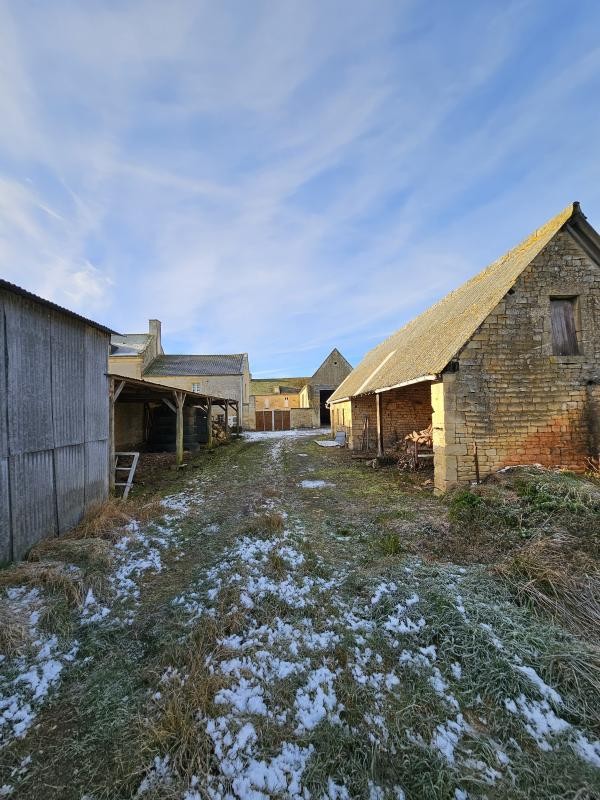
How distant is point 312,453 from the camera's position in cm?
1562

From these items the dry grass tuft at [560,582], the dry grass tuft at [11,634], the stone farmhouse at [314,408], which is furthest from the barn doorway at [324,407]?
the dry grass tuft at [11,634]

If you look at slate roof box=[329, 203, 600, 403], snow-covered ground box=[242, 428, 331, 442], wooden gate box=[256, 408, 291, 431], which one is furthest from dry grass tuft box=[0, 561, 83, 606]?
wooden gate box=[256, 408, 291, 431]

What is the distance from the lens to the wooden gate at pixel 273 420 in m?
32.2

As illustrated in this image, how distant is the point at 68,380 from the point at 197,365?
84.4ft

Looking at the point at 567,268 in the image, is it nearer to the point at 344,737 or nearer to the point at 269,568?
the point at 269,568

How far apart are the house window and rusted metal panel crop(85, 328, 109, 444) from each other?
10.2m

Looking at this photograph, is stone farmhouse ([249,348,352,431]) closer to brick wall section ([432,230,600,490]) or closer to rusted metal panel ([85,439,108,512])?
brick wall section ([432,230,600,490])

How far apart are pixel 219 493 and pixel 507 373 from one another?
24.5 feet

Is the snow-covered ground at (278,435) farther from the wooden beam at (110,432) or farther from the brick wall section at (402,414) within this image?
the wooden beam at (110,432)

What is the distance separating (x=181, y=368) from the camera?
99.4ft

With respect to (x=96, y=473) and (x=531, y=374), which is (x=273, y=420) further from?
(x=531, y=374)

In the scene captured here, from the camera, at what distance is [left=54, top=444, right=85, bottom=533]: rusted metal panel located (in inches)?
225

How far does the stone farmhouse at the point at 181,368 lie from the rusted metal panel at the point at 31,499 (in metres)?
21.1

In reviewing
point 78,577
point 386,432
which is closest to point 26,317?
point 78,577
